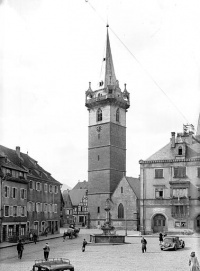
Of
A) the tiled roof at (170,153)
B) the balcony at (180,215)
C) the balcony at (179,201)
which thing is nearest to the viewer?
the balcony at (179,201)

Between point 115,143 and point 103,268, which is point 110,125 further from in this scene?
point 103,268

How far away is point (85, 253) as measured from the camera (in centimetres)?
3462

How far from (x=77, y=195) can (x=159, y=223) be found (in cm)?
5801

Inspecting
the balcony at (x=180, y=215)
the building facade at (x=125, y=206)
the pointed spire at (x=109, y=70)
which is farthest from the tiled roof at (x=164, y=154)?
the pointed spire at (x=109, y=70)

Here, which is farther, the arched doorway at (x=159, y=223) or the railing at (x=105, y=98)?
the railing at (x=105, y=98)

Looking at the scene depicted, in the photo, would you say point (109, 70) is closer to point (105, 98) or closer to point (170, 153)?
point (105, 98)

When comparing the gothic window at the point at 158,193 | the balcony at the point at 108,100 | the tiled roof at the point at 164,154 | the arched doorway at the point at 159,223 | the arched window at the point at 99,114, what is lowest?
the arched doorway at the point at 159,223

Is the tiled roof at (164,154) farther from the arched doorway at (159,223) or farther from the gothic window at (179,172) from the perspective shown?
the arched doorway at (159,223)

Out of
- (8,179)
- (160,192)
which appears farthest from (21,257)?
(160,192)

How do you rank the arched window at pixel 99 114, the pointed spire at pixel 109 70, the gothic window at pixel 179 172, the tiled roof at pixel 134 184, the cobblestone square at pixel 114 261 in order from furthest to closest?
the pointed spire at pixel 109 70, the arched window at pixel 99 114, the tiled roof at pixel 134 184, the gothic window at pixel 179 172, the cobblestone square at pixel 114 261

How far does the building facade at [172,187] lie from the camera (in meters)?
62.3

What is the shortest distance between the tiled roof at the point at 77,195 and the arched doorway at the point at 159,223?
55.6 meters

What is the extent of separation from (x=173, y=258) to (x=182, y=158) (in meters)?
34.2

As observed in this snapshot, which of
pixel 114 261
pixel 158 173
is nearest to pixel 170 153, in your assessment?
pixel 158 173
